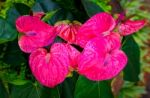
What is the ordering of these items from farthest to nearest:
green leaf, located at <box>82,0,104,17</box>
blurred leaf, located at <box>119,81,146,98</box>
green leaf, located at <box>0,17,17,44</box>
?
blurred leaf, located at <box>119,81,146,98</box>
green leaf, located at <box>82,0,104,17</box>
green leaf, located at <box>0,17,17,44</box>

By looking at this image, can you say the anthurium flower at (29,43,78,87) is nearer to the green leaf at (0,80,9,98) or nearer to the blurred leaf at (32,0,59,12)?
the green leaf at (0,80,9,98)

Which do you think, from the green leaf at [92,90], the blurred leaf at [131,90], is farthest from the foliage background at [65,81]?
the blurred leaf at [131,90]

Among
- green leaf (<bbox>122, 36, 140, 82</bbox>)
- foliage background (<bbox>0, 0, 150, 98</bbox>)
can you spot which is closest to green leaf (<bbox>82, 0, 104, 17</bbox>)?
foliage background (<bbox>0, 0, 150, 98</bbox>)

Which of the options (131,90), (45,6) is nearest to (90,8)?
(45,6)

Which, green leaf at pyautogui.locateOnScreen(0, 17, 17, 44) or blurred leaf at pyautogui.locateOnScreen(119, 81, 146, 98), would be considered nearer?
green leaf at pyautogui.locateOnScreen(0, 17, 17, 44)

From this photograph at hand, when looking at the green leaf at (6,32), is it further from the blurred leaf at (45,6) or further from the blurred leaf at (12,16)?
the blurred leaf at (45,6)

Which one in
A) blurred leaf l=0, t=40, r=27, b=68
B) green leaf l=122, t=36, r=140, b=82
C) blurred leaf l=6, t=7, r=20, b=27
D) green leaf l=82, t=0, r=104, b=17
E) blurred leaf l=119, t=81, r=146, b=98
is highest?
blurred leaf l=6, t=7, r=20, b=27

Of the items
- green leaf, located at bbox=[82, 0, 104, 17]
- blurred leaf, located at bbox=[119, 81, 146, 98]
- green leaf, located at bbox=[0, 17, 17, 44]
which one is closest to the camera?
green leaf, located at bbox=[0, 17, 17, 44]

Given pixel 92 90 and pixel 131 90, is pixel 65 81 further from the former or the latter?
pixel 131 90

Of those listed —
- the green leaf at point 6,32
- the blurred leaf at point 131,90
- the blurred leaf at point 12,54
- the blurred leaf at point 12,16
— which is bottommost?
the blurred leaf at point 131,90
